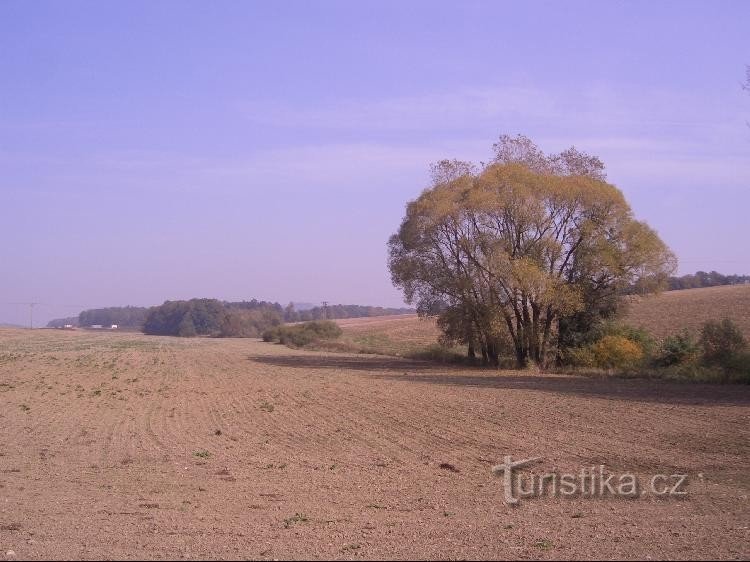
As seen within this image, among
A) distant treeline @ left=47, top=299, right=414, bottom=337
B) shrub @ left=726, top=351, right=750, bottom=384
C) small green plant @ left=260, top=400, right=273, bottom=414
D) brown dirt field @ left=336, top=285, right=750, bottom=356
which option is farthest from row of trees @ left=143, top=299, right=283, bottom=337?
small green plant @ left=260, top=400, right=273, bottom=414

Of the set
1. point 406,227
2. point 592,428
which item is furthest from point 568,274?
point 592,428

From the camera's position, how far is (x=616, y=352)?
4219cm

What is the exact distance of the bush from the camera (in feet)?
124

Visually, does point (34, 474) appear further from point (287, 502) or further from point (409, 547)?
point (409, 547)

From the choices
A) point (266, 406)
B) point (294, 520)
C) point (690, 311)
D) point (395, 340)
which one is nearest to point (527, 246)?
point (266, 406)

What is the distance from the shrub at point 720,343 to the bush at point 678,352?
662 mm

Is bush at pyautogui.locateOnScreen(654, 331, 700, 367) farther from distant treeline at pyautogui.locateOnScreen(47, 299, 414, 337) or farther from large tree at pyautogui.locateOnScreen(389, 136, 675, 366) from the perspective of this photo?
distant treeline at pyautogui.locateOnScreen(47, 299, 414, 337)

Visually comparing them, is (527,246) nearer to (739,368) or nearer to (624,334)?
(624,334)

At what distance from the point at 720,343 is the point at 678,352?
2398 millimetres

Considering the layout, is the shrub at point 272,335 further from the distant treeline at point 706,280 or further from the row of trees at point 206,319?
the distant treeline at point 706,280

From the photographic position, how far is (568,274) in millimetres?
42750

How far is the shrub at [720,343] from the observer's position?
3596cm

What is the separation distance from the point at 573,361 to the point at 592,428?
25882mm

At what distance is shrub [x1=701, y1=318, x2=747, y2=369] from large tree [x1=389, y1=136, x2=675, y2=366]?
16.8 feet
